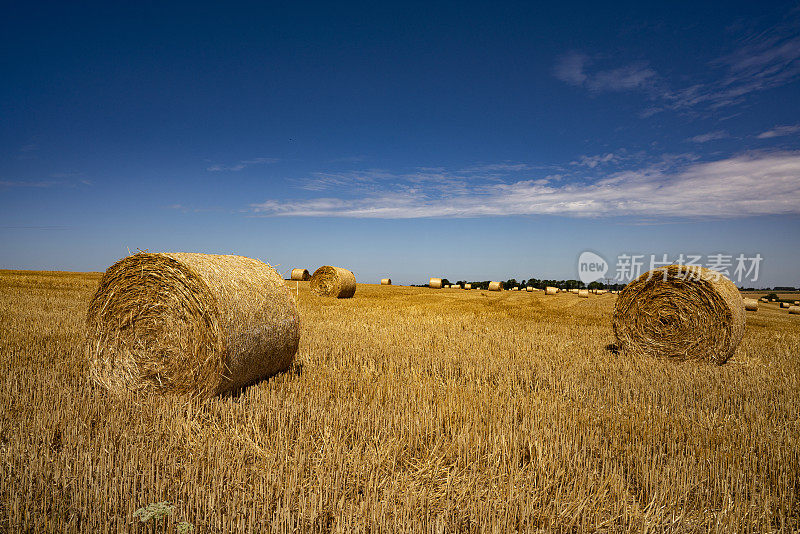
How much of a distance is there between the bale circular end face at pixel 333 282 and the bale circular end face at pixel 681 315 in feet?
41.5

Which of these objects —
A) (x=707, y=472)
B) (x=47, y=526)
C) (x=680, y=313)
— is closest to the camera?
(x=47, y=526)

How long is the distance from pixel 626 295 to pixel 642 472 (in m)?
6.70

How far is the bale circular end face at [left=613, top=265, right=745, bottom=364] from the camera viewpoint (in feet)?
27.2

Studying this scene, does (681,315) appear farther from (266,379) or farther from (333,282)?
(333,282)

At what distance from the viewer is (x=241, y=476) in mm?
3066

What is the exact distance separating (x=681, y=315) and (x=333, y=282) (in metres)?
14.1

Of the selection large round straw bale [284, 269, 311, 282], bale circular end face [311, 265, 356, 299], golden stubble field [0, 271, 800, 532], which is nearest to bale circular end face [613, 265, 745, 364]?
golden stubble field [0, 271, 800, 532]

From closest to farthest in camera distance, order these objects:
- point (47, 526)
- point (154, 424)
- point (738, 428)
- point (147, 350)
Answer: point (47, 526) < point (154, 424) < point (738, 428) < point (147, 350)

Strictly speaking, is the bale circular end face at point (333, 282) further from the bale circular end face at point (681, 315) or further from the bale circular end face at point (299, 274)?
the bale circular end face at point (681, 315)

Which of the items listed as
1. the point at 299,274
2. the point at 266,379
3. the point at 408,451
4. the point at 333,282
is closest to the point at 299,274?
the point at 299,274

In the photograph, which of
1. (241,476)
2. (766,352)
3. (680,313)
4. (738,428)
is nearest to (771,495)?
(738,428)

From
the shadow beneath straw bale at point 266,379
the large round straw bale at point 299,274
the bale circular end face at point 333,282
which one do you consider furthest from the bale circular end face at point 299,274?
the shadow beneath straw bale at point 266,379

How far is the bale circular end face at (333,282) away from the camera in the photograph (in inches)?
779

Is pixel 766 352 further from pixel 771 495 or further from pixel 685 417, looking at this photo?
pixel 771 495
